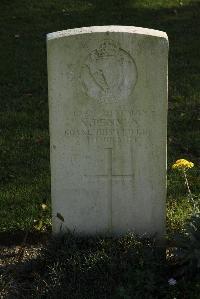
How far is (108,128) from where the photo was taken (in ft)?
15.0

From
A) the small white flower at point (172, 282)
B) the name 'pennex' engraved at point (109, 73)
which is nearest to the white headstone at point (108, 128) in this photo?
the name 'pennex' engraved at point (109, 73)

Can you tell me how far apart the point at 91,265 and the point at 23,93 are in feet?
13.8

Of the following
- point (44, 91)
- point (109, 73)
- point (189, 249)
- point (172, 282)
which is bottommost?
point (172, 282)

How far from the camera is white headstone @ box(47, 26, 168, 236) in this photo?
441 cm

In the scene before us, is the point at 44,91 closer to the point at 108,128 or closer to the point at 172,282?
the point at 108,128

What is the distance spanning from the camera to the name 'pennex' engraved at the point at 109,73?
4418mm

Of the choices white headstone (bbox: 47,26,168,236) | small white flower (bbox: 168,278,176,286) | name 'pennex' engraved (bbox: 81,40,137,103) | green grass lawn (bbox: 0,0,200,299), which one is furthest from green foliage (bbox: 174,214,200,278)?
name 'pennex' engraved (bbox: 81,40,137,103)

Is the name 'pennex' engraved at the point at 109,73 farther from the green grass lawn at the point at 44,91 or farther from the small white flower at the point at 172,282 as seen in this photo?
the small white flower at the point at 172,282

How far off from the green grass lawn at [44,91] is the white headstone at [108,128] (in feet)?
1.45

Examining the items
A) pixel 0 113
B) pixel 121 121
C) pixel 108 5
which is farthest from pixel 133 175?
pixel 108 5

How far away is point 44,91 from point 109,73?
387 centimetres

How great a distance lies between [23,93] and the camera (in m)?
8.22

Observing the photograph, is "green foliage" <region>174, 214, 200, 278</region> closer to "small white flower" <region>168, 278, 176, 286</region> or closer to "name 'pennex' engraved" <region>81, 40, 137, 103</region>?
"small white flower" <region>168, 278, 176, 286</region>

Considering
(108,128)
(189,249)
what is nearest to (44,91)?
(108,128)
